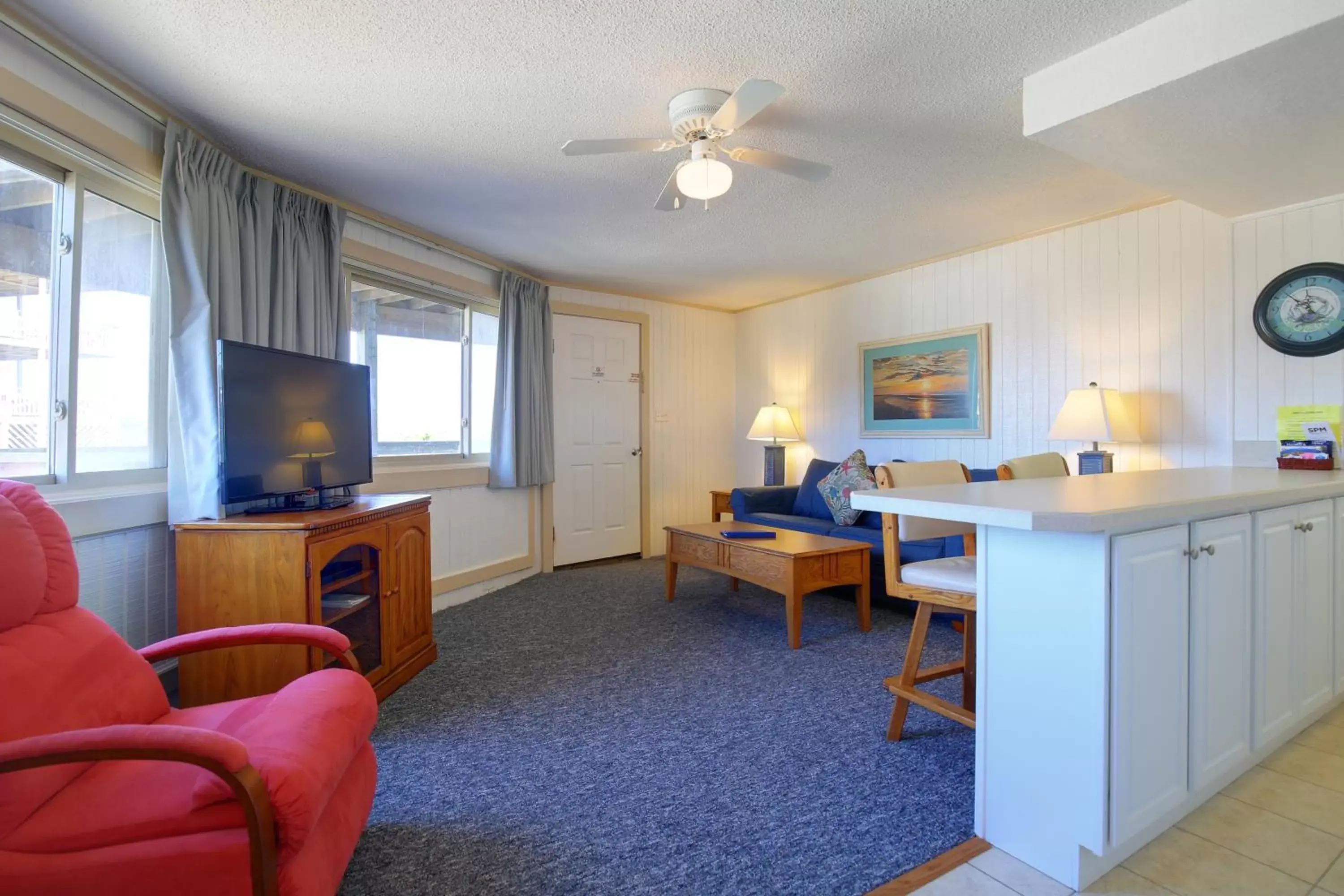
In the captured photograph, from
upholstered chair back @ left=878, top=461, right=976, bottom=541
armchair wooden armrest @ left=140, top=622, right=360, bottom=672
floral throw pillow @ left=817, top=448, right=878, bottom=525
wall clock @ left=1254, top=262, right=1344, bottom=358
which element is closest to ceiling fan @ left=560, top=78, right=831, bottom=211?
upholstered chair back @ left=878, top=461, right=976, bottom=541

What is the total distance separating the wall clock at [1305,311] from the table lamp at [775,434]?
2.83 meters

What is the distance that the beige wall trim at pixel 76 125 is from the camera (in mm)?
1768

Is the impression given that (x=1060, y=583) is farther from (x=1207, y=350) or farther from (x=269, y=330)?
(x=269, y=330)

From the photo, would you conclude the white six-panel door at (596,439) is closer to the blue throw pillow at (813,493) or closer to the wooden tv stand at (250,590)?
the blue throw pillow at (813,493)

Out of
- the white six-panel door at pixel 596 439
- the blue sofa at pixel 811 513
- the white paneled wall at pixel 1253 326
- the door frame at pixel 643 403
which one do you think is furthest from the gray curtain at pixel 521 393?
the white paneled wall at pixel 1253 326

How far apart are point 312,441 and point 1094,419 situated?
11.7ft

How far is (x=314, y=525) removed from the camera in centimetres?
204

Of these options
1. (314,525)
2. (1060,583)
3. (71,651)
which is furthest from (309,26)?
(1060,583)

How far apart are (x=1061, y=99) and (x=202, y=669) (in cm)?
339

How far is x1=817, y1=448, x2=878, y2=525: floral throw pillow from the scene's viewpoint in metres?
4.10

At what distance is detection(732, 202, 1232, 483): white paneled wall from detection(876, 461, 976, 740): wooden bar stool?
6.27 ft

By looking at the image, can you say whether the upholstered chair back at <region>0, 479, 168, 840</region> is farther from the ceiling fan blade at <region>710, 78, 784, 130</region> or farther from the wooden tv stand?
the ceiling fan blade at <region>710, 78, 784, 130</region>

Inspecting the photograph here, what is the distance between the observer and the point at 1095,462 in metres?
3.17

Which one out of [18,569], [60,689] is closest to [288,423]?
[18,569]
